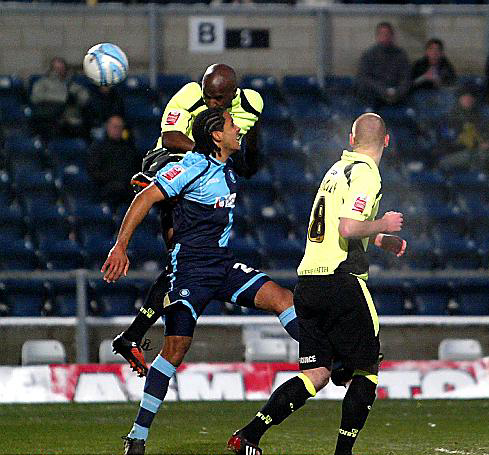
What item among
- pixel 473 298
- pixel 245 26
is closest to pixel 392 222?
pixel 473 298

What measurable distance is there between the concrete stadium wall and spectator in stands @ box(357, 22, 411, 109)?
0.45 meters

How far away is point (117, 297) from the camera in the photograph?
1346 cm

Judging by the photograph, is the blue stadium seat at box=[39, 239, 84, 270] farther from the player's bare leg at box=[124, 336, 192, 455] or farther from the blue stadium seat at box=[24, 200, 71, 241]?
the player's bare leg at box=[124, 336, 192, 455]

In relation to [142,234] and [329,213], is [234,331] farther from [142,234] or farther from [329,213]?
[329,213]

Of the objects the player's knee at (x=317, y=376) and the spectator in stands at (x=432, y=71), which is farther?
the spectator in stands at (x=432, y=71)

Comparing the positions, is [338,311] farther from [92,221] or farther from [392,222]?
[92,221]

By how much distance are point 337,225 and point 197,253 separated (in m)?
0.99

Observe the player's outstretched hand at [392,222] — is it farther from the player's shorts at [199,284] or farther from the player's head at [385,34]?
the player's head at [385,34]

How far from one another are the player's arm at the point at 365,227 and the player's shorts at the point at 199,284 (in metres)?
1.10

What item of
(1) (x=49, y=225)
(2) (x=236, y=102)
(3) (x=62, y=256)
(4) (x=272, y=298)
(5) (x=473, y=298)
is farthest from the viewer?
(1) (x=49, y=225)

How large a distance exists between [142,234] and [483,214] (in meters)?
3.69

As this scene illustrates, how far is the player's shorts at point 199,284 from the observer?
25.8 ft

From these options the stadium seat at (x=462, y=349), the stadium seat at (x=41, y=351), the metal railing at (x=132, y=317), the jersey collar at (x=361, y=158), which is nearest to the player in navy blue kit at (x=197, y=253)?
the jersey collar at (x=361, y=158)

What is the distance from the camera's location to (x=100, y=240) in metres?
14.0
